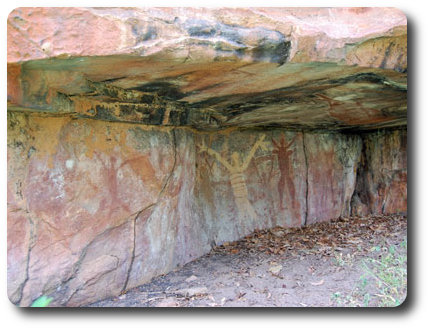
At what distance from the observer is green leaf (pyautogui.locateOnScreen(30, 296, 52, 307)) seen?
2.14 metres

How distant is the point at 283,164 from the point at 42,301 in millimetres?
3159

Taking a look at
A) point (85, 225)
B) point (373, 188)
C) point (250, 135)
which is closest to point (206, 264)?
point (85, 225)

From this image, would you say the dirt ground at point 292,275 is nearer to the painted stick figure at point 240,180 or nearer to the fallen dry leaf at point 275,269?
the fallen dry leaf at point 275,269

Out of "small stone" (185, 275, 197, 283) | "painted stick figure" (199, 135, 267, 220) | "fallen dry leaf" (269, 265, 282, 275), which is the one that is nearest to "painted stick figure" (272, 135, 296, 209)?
"painted stick figure" (199, 135, 267, 220)

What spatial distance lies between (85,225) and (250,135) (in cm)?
238

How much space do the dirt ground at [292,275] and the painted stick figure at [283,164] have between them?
76 centimetres

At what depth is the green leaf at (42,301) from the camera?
2145mm

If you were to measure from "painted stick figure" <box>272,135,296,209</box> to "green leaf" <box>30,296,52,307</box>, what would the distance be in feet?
9.89

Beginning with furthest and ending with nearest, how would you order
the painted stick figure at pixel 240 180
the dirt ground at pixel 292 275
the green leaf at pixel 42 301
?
the painted stick figure at pixel 240 180, the dirt ground at pixel 292 275, the green leaf at pixel 42 301

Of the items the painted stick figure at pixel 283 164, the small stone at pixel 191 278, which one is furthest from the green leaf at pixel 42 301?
the painted stick figure at pixel 283 164

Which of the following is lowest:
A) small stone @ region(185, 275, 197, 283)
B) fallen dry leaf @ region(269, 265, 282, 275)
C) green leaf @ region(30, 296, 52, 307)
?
fallen dry leaf @ region(269, 265, 282, 275)

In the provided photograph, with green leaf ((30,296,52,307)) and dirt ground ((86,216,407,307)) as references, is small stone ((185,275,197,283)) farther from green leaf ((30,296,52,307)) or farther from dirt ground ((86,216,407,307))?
green leaf ((30,296,52,307))

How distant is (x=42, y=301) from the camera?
7.13 feet

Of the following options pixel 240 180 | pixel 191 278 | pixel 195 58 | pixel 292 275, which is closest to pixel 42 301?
pixel 191 278
